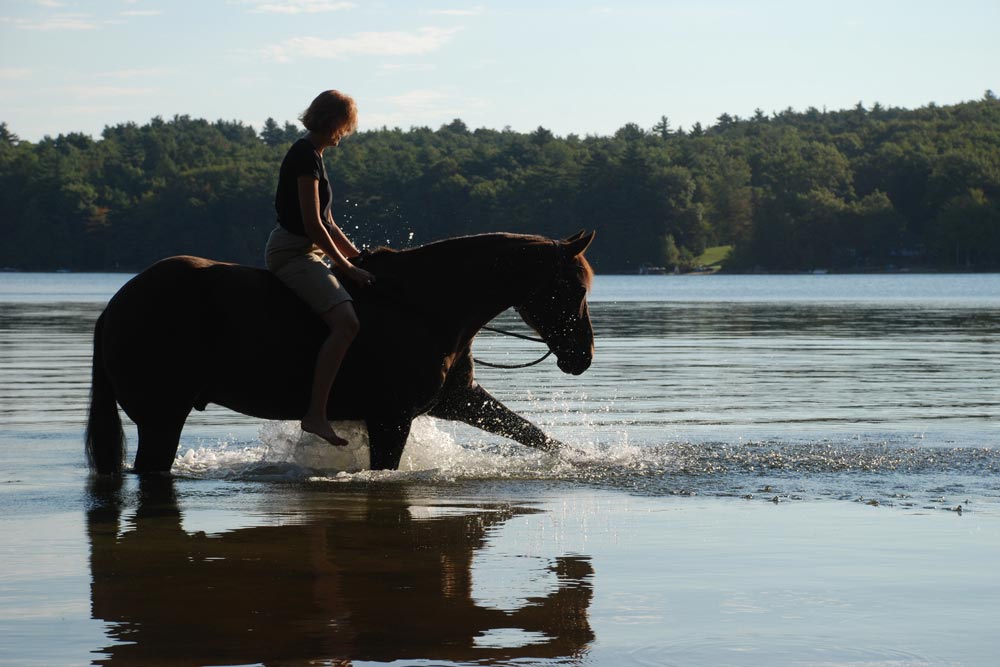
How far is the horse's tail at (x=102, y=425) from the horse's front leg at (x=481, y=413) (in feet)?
7.13

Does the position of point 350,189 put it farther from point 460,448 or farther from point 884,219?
point 460,448

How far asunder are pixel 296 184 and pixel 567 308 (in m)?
2.13

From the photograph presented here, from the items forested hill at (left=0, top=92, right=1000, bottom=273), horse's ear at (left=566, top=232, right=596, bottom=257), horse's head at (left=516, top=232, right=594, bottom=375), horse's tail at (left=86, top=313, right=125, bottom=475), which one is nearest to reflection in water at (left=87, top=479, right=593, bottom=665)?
horse's tail at (left=86, top=313, right=125, bottom=475)

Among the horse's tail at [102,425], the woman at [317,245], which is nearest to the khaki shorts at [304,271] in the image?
the woman at [317,245]

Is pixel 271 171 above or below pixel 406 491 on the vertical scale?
above

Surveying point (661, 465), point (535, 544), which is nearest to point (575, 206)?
point (661, 465)

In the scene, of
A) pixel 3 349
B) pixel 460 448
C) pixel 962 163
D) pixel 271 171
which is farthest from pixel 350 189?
pixel 460 448

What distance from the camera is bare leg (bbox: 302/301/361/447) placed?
30.2 feet

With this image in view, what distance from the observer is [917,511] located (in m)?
8.48

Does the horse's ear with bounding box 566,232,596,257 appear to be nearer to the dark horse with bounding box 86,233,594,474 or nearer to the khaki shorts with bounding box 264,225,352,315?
the dark horse with bounding box 86,233,594,474

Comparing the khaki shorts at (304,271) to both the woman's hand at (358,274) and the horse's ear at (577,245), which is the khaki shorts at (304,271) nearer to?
the woman's hand at (358,274)

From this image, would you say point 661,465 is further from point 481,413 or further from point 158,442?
point 158,442

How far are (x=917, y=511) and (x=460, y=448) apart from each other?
12.7 ft

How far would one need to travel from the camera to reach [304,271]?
→ 923 centimetres
